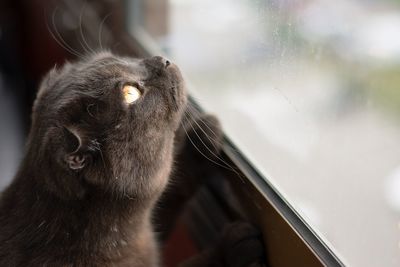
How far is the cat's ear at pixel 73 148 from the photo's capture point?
2.78ft

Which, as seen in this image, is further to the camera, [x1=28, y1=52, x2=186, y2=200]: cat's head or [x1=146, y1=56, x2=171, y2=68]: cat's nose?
[x1=146, y1=56, x2=171, y2=68]: cat's nose

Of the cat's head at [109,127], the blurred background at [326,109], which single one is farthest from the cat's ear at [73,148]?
the blurred background at [326,109]

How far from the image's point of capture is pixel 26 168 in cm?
100

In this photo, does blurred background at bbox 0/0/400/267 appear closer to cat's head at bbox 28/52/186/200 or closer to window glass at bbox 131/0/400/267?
window glass at bbox 131/0/400/267

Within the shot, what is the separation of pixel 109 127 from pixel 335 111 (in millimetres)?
428

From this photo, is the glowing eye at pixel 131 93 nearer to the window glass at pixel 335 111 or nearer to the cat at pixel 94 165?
the cat at pixel 94 165

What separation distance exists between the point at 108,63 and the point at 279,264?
51 cm

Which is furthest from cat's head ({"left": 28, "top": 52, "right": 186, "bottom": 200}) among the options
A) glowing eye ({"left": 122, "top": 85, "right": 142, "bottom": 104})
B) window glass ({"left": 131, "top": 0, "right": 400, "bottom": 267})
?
window glass ({"left": 131, "top": 0, "right": 400, "bottom": 267})

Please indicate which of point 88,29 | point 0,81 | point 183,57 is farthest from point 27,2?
point 183,57

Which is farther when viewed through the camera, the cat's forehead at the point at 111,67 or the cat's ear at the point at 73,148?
the cat's forehead at the point at 111,67

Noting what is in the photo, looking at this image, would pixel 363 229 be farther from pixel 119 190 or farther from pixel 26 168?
pixel 26 168

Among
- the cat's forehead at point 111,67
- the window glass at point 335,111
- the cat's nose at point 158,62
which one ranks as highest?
the cat's forehead at point 111,67

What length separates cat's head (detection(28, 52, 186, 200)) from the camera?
0.88 m

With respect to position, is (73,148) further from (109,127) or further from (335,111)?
(335,111)
